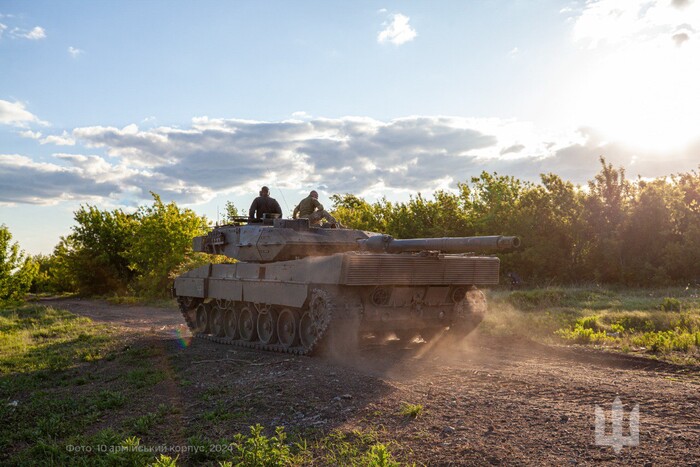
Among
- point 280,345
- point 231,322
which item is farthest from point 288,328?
point 231,322

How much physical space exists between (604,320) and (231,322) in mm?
9108

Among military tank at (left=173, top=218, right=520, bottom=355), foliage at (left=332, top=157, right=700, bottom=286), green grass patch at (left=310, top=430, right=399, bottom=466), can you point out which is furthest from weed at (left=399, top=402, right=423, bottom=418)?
foliage at (left=332, top=157, right=700, bottom=286)

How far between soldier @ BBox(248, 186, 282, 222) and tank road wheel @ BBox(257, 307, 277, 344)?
8.01ft

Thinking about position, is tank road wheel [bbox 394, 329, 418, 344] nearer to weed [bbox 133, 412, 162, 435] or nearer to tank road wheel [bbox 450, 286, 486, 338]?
tank road wheel [bbox 450, 286, 486, 338]

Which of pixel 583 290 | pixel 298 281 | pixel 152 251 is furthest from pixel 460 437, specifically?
pixel 152 251

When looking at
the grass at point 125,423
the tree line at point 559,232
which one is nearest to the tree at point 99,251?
the tree line at point 559,232

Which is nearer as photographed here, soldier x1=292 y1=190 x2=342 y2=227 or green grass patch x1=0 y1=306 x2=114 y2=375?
green grass patch x1=0 y1=306 x2=114 y2=375

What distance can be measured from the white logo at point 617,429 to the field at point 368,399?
0.26ft

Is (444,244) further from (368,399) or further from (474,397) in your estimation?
(368,399)

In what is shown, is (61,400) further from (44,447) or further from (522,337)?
(522,337)

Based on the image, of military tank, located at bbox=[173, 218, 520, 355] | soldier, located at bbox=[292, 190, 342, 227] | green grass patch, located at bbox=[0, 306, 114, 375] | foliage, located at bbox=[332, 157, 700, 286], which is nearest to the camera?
military tank, located at bbox=[173, 218, 520, 355]

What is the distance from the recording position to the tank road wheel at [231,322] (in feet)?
51.6

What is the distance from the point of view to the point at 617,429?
21.0ft

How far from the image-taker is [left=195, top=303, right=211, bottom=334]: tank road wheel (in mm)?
17328
